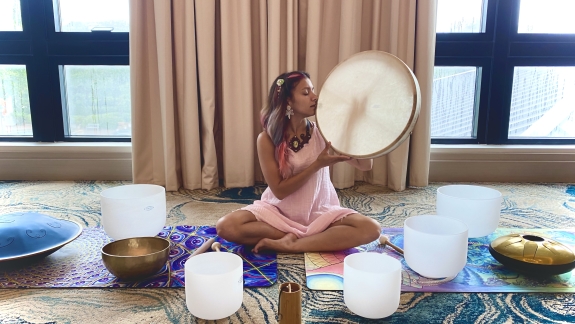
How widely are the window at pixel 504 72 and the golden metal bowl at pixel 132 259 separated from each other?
6.08 ft

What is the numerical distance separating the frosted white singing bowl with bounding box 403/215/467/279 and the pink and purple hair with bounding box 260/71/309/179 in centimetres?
48

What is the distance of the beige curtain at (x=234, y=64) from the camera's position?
227 centimetres

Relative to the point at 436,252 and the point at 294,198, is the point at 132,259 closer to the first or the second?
the point at 294,198

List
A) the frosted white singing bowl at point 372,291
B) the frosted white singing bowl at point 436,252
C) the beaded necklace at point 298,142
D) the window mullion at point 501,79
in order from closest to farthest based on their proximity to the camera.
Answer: the frosted white singing bowl at point 372,291 → the frosted white singing bowl at point 436,252 → the beaded necklace at point 298,142 → the window mullion at point 501,79

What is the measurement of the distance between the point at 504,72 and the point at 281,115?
162 cm

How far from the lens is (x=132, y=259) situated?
50.2 inches

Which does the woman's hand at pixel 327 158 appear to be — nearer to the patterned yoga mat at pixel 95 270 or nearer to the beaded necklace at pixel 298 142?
the beaded necklace at pixel 298 142

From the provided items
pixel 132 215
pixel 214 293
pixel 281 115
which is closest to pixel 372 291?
pixel 214 293

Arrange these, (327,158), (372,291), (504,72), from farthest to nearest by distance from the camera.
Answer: (504,72)
(327,158)
(372,291)

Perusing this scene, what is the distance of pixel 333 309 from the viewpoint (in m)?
1.17

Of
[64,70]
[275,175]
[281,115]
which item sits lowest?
[275,175]

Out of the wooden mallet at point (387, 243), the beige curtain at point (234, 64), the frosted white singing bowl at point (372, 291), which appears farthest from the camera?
the beige curtain at point (234, 64)

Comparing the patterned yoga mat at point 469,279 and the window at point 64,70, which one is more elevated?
the window at point 64,70

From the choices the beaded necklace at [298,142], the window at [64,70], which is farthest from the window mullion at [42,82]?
the beaded necklace at [298,142]
